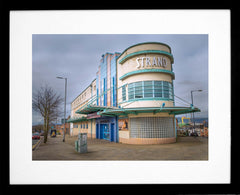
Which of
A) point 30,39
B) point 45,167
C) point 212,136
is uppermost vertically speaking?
point 30,39

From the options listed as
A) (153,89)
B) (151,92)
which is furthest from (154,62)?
(151,92)

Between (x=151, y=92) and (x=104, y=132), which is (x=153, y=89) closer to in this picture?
(x=151, y=92)

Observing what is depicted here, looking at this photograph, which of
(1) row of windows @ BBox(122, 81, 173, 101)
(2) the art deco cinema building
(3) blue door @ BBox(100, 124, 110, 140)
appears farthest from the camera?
(3) blue door @ BBox(100, 124, 110, 140)

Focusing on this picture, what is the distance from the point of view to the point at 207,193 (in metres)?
7.71

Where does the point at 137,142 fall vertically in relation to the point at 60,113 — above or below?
below

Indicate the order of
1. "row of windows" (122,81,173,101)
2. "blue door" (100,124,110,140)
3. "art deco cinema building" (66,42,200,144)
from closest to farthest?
"art deco cinema building" (66,42,200,144) < "row of windows" (122,81,173,101) < "blue door" (100,124,110,140)

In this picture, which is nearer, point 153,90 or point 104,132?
point 153,90

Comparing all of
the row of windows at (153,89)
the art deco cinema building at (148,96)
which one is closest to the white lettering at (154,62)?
the art deco cinema building at (148,96)

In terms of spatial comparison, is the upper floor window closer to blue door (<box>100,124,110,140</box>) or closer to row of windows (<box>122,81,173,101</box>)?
row of windows (<box>122,81,173,101</box>)

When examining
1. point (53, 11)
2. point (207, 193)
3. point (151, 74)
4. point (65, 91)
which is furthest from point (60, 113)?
point (207, 193)

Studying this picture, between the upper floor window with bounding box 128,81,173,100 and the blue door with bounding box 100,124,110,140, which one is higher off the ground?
the upper floor window with bounding box 128,81,173,100

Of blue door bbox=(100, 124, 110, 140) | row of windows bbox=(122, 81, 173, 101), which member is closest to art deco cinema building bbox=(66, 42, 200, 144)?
row of windows bbox=(122, 81, 173, 101)
